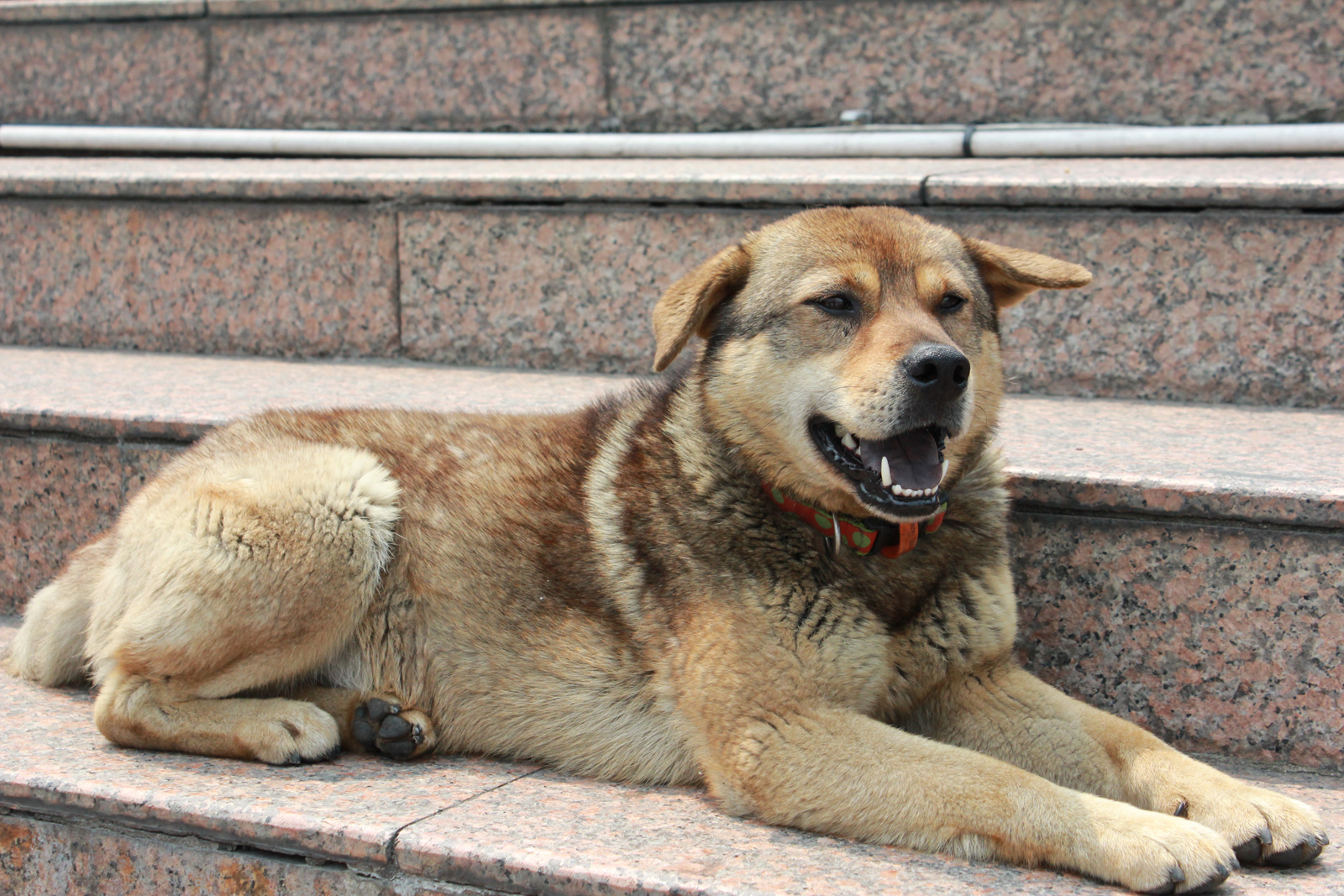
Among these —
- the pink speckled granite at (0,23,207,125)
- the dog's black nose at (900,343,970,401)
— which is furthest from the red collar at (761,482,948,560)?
the pink speckled granite at (0,23,207,125)

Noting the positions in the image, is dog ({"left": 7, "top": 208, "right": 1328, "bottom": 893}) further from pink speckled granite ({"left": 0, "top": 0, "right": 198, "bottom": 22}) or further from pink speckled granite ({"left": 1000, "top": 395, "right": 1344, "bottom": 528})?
pink speckled granite ({"left": 0, "top": 0, "right": 198, "bottom": 22})

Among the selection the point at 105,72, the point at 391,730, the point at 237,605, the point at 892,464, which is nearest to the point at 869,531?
the point at 892,464

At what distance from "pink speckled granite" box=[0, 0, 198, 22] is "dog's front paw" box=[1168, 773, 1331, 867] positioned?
5768 millimetres

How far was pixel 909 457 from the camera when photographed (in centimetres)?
288

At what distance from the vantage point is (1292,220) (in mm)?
3939

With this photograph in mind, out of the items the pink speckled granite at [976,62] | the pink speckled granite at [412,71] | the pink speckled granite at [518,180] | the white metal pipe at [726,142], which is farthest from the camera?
the pink speckled granite at [412,71]

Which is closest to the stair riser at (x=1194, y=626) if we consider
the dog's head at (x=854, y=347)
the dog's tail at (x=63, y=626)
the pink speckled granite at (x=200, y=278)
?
the dog's head at (x=854, y=347)

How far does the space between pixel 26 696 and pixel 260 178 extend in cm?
232

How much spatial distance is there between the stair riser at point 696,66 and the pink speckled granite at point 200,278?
4.42 feet

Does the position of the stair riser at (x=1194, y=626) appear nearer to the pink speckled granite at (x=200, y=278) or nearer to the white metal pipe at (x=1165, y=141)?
the white metal pipe at (x=1165, y=141)

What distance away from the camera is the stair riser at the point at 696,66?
5004 millimetres

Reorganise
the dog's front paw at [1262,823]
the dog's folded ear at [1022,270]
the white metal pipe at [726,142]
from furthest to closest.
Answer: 1. the white metal pipe at [726,142]
2. the dog's folded ear at [1022,270]
3. the dog's front paw at [1262,823]

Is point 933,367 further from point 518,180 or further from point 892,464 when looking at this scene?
point 518,180

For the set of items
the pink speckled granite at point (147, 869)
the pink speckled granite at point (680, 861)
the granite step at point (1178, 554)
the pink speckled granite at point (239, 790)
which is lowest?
the pink speckled granite at point (147, 869)
